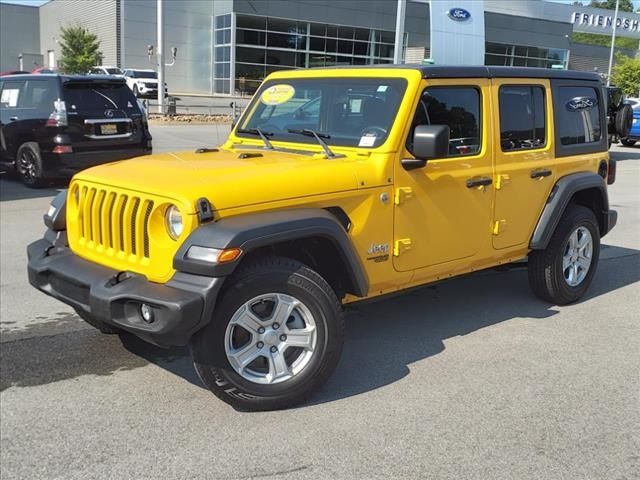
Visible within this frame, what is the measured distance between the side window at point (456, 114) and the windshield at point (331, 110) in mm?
211

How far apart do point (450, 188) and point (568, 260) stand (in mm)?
1747

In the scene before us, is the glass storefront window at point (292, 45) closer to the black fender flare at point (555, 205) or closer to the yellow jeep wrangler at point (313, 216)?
the black fender flare at point (555, 205)

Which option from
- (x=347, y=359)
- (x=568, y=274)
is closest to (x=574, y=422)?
(x=347, y=359)

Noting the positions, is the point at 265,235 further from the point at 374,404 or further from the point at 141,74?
the point at 141,74

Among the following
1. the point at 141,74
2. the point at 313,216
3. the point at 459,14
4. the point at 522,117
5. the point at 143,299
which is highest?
the point at 459,14

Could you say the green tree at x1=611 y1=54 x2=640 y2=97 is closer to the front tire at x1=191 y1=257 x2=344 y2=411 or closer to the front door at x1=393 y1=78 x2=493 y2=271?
the front door at x1=393 y1=78 x2=493 y2=271

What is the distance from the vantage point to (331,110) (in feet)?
14.9

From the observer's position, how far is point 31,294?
18.8ft

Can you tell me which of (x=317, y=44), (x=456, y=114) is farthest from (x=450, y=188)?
(x=317, y=44)

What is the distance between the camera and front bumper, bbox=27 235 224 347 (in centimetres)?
319

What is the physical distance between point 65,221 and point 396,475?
8.47ft

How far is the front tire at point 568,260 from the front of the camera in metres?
5.42

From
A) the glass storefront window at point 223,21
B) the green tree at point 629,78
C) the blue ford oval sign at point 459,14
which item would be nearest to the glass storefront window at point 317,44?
the glass storefront window at point 223,21

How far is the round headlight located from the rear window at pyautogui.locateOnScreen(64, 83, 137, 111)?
8363 millimetres
